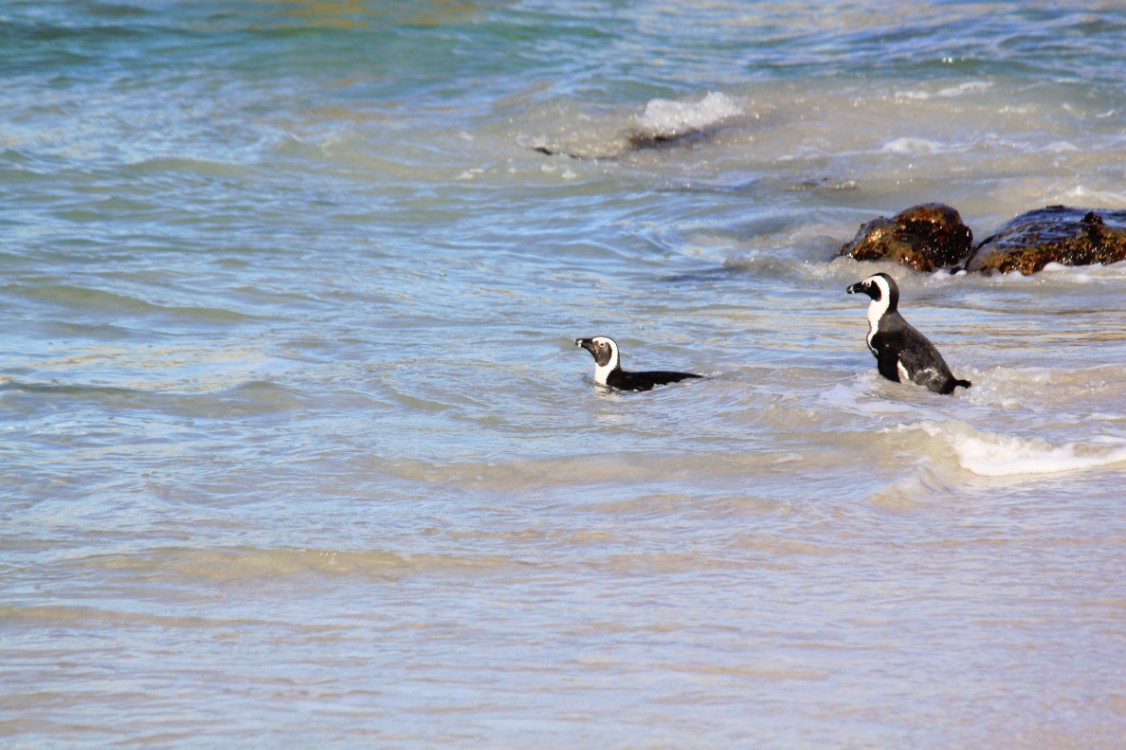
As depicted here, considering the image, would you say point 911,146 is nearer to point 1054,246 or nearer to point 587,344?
point 1054,246

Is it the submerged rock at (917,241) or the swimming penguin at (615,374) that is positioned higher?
the submerged rock at (917,241)

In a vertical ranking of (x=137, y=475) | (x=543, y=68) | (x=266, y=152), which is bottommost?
(x=137, y=475)

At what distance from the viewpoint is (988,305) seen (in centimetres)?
931

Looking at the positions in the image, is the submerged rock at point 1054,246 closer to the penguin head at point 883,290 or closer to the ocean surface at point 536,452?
the ocean surface at point 536,452

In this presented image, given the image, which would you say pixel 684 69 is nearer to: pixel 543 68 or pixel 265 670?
pixel 543 68

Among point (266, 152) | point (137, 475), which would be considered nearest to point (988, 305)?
point (137, 475)

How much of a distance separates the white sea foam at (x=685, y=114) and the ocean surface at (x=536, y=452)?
0.69 metres

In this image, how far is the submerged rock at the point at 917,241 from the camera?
10664 millimetres

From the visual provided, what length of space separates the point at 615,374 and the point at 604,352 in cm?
30

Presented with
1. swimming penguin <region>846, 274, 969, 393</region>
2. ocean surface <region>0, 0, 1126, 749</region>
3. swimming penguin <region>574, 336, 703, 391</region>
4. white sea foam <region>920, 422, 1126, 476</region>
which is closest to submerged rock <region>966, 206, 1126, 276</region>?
ocean surface <region>0, 0, 1126, 749</region>

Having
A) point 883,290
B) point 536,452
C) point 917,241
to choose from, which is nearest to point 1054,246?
point 917,241

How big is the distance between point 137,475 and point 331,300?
411cm

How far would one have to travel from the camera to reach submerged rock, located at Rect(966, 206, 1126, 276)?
33.2ft

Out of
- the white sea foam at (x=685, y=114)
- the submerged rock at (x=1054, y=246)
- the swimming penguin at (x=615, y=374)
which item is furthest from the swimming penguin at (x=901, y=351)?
the white sea foam at (x=685, y=114)
